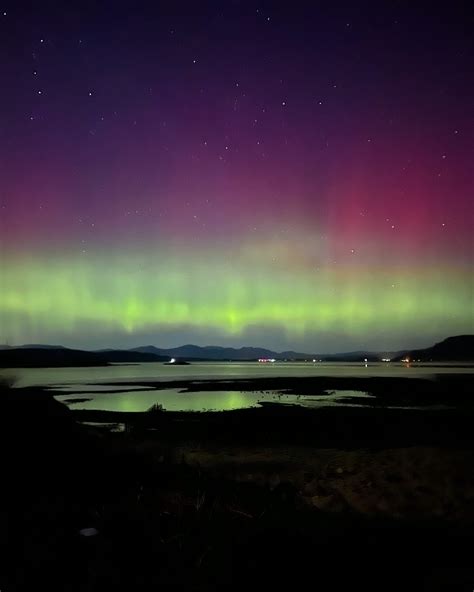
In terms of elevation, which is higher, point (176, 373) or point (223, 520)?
point (176, 373)

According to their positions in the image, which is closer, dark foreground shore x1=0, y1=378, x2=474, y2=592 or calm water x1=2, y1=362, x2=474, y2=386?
dark foreground shore x1=0, y1=378, x2=474, y2=592

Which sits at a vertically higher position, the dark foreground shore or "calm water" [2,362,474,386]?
"calm water" [2,362,474,386]

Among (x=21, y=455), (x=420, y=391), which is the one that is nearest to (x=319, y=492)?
(x=21, y=455)

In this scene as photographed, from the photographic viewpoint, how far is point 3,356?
170 meters

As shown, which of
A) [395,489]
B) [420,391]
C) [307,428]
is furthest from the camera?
[420,391]

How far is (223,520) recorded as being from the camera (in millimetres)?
7879

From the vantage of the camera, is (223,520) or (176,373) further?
(176,373)

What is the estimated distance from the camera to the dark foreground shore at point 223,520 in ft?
20.8

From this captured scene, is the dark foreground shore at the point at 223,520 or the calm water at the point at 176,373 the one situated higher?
the calm water at the point at 176,373

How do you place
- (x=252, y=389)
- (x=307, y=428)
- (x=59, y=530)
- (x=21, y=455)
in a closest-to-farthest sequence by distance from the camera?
1. (x=59, y=530)
2. (x=21, y=455)
3. (x=307, y=428)
4. (x=252, y=389)

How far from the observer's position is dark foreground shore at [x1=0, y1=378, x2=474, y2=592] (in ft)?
20.8

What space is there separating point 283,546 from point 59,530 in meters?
3.11

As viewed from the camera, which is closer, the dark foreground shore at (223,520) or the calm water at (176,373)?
the dark foreground shore at (223,520)

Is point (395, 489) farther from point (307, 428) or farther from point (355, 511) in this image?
point (307, 428)
